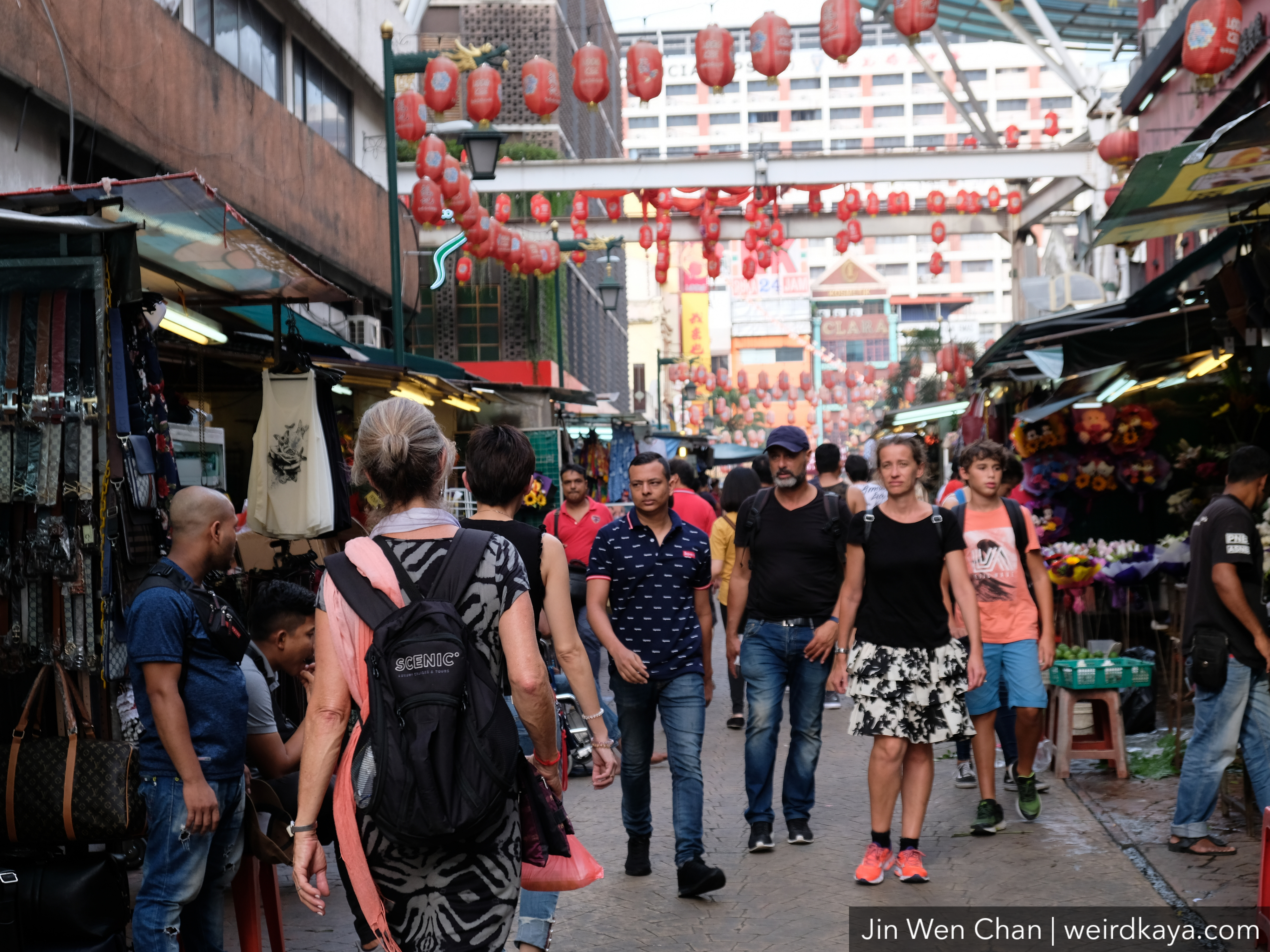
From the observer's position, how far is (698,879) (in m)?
5.58

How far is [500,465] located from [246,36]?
9.61 meters

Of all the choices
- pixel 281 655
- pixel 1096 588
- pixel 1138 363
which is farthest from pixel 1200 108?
pixel 281 655

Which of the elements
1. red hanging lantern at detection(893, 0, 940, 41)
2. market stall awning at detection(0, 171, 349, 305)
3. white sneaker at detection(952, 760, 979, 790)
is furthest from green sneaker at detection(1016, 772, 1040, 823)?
red hanging lantern at detection(893, 0, 940, 41)

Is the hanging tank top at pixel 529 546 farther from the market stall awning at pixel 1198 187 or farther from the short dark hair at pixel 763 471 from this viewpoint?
the short dark hair at pixel 763 471

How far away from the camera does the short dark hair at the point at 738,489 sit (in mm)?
A: 10750

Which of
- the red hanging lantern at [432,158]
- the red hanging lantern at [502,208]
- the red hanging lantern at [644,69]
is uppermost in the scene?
the red hanging lantern at [644,69]

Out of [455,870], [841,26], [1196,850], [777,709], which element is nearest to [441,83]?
[841,26]

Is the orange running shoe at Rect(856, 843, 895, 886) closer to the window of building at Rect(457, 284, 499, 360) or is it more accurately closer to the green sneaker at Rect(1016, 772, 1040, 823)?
the green sneaker at Rect(1016, 772, 1040, 823)

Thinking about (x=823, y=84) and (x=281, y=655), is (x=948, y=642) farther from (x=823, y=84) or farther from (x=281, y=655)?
(x=823, y=84)

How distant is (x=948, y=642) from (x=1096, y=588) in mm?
4513

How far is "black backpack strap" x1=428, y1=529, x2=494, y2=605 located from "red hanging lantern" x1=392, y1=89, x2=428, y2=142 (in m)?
13.7

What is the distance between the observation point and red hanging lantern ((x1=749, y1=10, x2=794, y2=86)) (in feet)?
50.3

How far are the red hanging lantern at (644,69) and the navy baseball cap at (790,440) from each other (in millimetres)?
10607

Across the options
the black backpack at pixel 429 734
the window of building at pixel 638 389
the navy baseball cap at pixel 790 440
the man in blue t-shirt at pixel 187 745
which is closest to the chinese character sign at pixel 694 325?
the window of building at pixel 638 389
